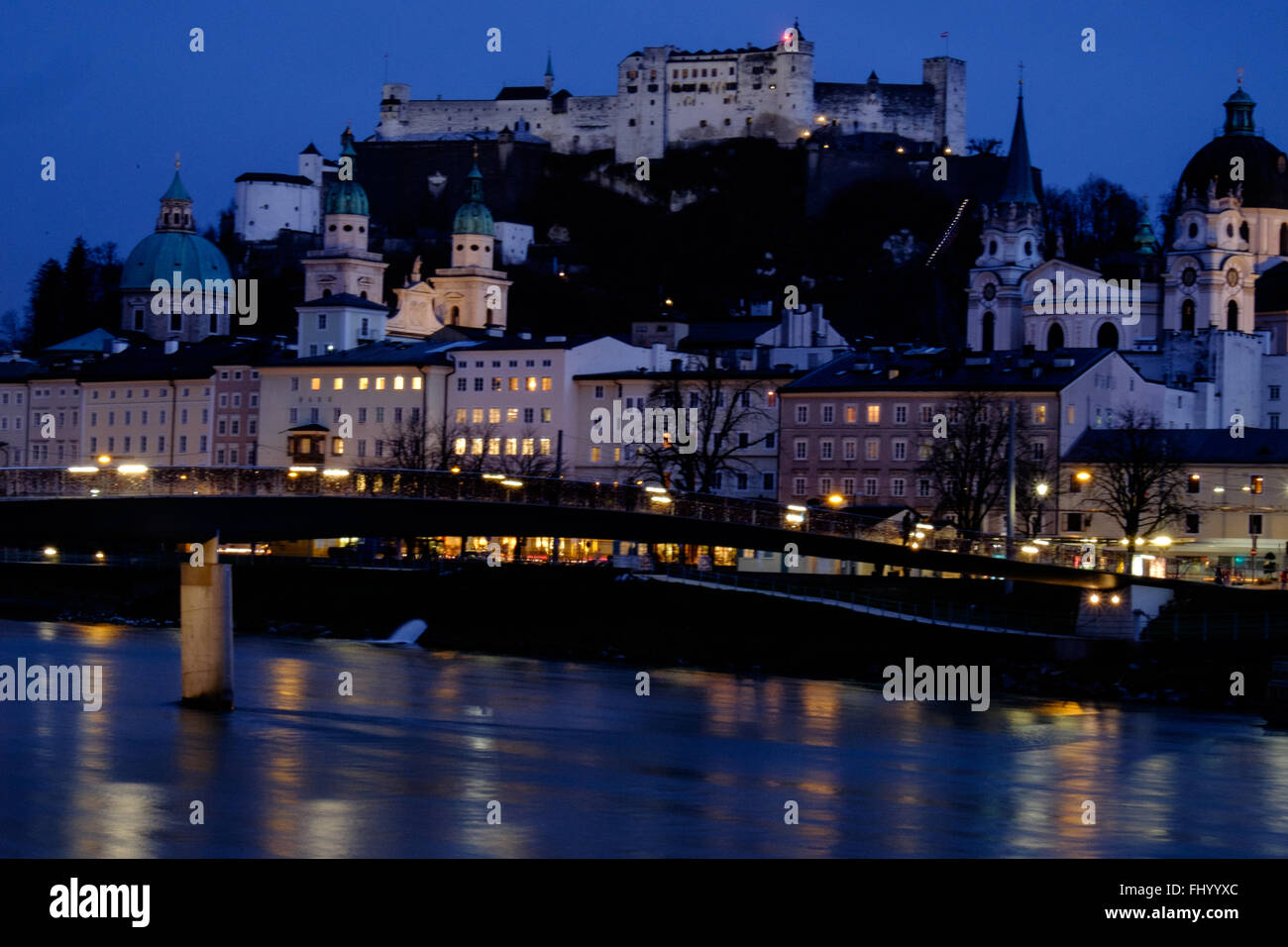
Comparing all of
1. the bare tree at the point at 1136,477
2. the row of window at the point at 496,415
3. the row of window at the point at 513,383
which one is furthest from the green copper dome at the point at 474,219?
the bare tree at the point at 1136,477

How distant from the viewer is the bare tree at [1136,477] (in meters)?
69.5

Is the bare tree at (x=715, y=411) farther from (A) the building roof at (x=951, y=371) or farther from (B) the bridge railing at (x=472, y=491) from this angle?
(B) the bridge railing at (x=472, y=491)

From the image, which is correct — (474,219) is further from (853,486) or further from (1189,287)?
(853,486)

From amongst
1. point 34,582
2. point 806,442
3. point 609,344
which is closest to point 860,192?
point 609,344

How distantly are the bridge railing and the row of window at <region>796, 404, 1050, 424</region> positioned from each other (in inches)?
991

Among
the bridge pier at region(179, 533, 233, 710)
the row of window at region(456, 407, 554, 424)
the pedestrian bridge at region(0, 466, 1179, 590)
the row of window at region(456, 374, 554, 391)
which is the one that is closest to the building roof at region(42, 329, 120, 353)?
the row of window at region(456, 374, 554, 391)

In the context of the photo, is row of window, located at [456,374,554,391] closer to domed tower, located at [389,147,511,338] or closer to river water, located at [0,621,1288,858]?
domed tower, located at [389,147,511,338]

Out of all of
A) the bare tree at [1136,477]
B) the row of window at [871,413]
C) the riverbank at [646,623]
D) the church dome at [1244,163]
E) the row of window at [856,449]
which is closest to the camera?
the riverbank at [646,623]

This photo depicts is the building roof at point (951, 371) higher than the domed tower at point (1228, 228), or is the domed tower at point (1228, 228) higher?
the domed tower at point (1228, 228)

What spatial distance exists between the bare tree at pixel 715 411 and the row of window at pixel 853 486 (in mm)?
2218

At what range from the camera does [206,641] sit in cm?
3897
